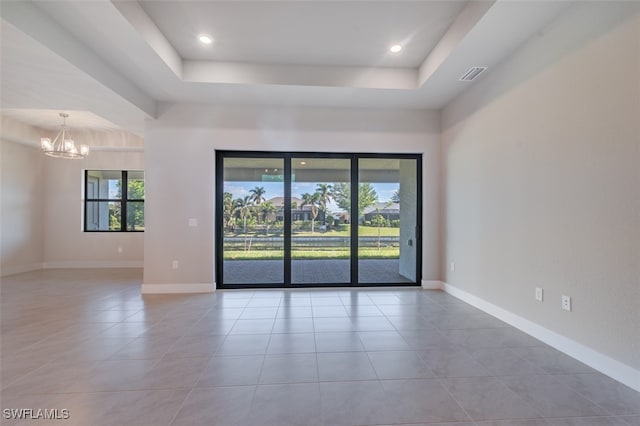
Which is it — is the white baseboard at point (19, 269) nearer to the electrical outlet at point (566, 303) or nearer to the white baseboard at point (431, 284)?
the white baseboard at point (431, 284)

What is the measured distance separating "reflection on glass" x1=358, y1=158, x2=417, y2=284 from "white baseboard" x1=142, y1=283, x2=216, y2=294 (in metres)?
2.55

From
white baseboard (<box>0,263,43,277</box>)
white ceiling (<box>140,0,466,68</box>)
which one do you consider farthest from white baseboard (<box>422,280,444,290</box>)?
white baseboard (<box>0,263,43,277</box>)

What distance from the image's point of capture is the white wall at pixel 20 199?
18.0 feet

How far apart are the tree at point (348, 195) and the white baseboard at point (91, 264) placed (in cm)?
526

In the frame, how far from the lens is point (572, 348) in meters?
2.31

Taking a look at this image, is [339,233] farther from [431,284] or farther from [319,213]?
[431,284]

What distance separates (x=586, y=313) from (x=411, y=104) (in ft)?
11.2

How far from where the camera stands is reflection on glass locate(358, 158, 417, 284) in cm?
465

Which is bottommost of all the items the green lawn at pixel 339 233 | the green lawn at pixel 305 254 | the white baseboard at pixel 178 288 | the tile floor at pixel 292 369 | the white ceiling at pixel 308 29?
the tile floor at pixel 292 369

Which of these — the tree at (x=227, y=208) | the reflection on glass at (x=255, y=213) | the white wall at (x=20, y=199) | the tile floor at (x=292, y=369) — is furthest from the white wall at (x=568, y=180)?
the white wall at (x=20, y=199)

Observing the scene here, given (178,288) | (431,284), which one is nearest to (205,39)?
(178,288)

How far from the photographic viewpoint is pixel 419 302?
12.5 ft

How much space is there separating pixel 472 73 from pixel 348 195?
2.40 meters

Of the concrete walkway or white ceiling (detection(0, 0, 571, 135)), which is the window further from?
the concrete walkway
